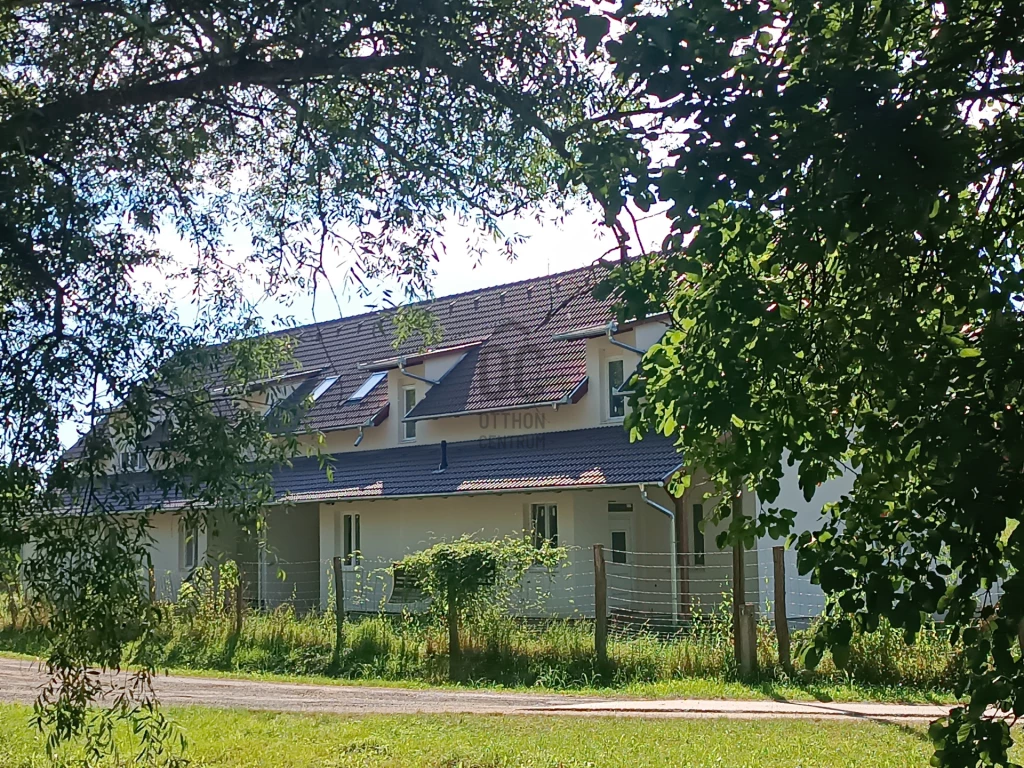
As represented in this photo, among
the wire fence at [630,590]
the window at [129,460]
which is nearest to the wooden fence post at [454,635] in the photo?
the wire fence at [630,590]

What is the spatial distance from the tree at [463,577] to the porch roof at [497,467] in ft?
13.2

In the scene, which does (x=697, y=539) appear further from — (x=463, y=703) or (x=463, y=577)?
(x=463, y=703)

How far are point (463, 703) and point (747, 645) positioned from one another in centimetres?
356

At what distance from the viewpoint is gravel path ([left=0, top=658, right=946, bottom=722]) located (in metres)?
12.0

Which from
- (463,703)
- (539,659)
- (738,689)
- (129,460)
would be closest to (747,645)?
(738,689)

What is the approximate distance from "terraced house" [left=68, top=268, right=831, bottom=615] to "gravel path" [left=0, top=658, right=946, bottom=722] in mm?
5326

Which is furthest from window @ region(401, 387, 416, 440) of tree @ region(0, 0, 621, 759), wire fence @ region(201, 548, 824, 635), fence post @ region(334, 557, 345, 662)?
tree @ region(0, 0, 621, 759)

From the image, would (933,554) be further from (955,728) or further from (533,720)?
(533,720)

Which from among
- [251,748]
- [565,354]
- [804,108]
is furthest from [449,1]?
[565,354]

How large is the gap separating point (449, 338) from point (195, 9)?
70.4 ft

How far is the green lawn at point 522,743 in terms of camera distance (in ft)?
31.1

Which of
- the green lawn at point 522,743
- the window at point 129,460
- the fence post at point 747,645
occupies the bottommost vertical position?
the green lawn at point 522,743

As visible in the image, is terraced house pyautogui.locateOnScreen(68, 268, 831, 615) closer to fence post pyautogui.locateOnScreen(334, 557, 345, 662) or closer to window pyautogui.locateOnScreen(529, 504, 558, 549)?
window pyautogui.locateOnScreen(529, 504, 558, 549)

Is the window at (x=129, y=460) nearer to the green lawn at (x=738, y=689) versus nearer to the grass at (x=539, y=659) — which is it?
the grass at (x=539, y=659)
